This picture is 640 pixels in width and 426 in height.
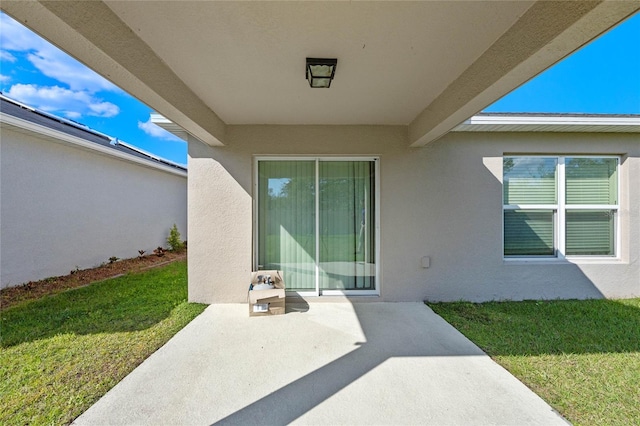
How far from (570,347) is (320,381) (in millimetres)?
2926

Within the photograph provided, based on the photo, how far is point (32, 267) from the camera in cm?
537

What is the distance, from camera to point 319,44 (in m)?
2.29

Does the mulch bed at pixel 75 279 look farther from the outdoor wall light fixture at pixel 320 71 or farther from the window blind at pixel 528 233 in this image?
the window blind at pixel 528 233

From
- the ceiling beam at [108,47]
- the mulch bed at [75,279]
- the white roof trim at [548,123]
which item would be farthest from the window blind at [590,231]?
the mulch bed at [75,279]

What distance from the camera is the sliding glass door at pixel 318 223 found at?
4.60m

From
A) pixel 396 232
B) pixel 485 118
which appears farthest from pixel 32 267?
pixel 485 118

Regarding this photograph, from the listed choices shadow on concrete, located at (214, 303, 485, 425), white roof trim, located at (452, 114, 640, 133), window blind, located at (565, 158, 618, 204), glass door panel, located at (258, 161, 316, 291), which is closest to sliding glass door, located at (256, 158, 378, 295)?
glass door panel, located at (258, 161, 316, 291)

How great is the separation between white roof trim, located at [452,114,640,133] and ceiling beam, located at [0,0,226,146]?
4.09 meters

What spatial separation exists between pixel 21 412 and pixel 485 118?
621 cm

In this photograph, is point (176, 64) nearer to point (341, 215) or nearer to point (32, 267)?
point (341, 215)

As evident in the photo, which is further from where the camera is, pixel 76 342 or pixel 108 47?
pixel 76 342

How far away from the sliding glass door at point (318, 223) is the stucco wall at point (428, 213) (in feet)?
0.79

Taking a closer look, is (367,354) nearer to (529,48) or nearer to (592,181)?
(529,48)

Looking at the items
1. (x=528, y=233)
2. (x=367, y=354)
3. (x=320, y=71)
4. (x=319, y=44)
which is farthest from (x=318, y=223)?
(x=528, y=233)
